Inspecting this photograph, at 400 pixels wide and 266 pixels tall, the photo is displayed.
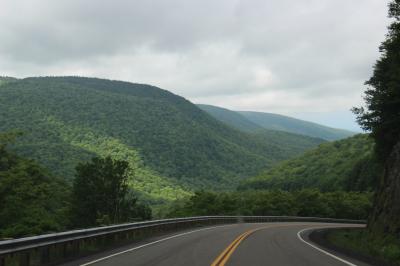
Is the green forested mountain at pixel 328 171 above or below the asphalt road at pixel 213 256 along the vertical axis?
above

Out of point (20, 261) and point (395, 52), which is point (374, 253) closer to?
point (20, 261)

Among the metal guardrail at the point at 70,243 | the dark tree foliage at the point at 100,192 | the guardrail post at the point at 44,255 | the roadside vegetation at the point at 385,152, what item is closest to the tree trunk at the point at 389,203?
the roadside vegetation at the point at 385,152

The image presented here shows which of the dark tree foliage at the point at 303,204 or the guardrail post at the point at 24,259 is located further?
the dark tree foliage at the point at 303,204

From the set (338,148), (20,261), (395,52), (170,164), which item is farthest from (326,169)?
(20,261)

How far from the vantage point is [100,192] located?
58.5 meters

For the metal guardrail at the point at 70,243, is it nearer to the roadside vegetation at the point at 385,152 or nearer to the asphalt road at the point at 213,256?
the asphalt road at the point at 213,256

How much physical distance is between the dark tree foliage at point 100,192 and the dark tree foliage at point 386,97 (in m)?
29.0

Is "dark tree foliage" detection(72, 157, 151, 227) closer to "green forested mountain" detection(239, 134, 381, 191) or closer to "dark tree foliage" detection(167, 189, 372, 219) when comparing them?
"dark tree foliage" detection(167, 189, 372, 219)

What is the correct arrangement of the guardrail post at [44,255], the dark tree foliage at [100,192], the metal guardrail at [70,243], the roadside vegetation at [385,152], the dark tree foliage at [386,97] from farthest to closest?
the dark tree foliage at [100,192], the dark tree foliage at [386,97], the roadside vegetation at [385,152], the guardrail post at [44,255], the metal guardrail at [70,243]

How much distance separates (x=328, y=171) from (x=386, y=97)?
12026 centimetres

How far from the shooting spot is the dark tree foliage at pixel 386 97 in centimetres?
3022

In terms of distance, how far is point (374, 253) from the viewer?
1712 cm

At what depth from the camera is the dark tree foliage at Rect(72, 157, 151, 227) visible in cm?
5709

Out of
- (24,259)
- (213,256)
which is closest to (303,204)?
(213,256)
